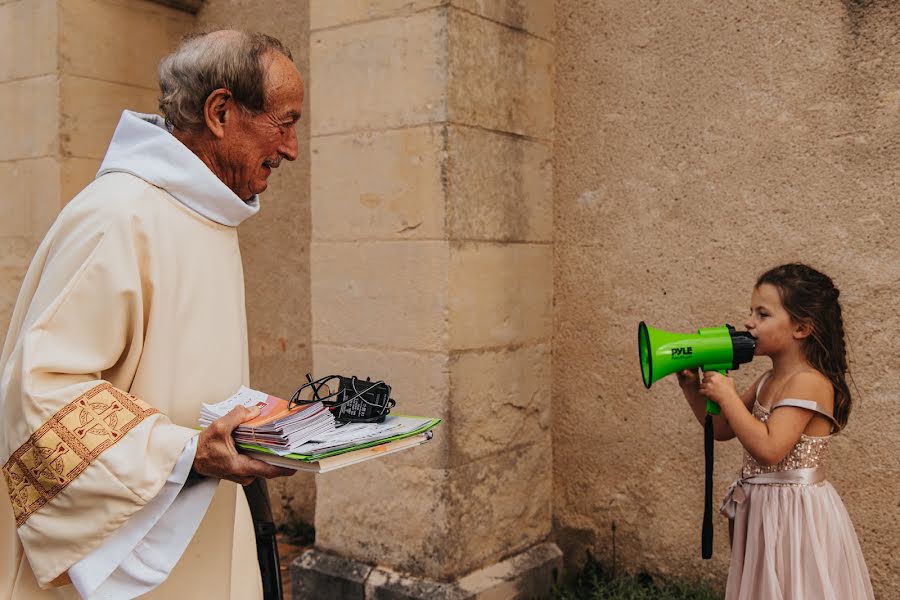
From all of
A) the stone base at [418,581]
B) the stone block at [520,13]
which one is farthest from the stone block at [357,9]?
the stone base at [418,581]

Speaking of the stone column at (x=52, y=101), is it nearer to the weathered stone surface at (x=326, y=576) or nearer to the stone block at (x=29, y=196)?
the stone block at (x=29, y=196)

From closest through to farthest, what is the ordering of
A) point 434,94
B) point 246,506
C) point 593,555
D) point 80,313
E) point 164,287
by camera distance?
point 80,313 → point 164,287 → point 246,506 → point 434,94 → point 593,555

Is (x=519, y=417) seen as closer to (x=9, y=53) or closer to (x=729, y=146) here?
(x=729, y=146)

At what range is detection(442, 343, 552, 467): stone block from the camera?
11.7 ft

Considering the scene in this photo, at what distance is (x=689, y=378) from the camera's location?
276 cm

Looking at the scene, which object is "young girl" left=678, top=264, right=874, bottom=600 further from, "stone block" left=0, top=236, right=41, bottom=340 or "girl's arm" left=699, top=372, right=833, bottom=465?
"stone block" left=0, top=236, right=41, bottom=340

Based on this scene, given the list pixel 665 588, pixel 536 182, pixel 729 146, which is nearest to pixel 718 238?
pixel 729 146

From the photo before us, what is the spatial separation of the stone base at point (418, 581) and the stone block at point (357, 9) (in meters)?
2.26

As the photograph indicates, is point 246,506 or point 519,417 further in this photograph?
point 519,417

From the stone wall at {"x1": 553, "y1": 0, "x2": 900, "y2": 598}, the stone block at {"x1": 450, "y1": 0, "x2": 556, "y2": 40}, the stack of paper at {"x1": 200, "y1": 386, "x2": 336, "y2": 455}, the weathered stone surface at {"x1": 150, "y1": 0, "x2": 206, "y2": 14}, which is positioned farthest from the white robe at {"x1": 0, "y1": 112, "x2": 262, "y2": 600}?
the weathered stone surface at {"x1": 150, "y1": 0, "x2": 206, "y2": 14}

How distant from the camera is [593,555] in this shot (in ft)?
13.2

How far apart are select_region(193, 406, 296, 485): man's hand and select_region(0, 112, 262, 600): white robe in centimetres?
5

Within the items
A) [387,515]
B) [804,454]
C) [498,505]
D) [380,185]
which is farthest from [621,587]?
[380,185]

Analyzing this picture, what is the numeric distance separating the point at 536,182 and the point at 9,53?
3.19m
